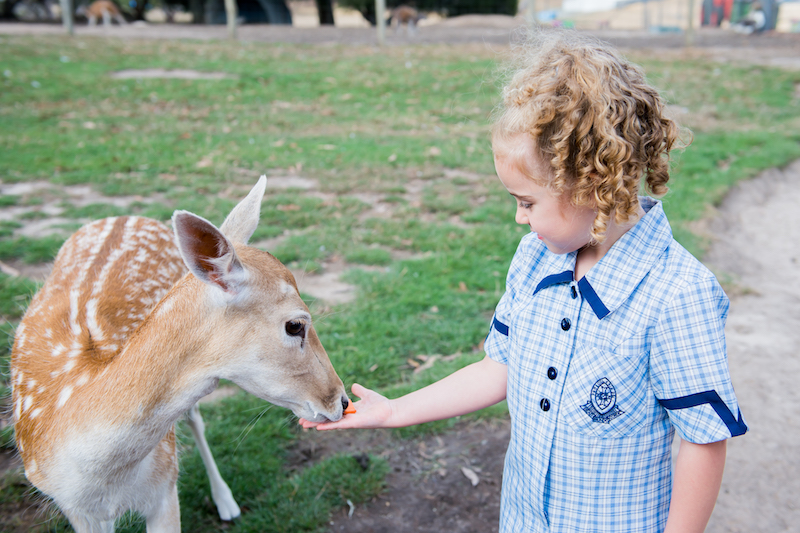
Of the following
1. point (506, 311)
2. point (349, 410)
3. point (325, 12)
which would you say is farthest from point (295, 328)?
point (325, 12)

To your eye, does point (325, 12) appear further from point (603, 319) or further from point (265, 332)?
point (603, 319)

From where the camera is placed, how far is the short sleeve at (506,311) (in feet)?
6.76

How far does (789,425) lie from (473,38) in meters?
15.3

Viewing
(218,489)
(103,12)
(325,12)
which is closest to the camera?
(218,489)

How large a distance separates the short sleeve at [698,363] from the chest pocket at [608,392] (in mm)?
86

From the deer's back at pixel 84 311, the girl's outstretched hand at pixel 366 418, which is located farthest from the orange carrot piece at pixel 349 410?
the deer's back at pixel 84 311

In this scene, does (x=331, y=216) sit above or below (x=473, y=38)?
below

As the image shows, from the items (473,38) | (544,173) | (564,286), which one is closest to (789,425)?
(564,286)

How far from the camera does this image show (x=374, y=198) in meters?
6.50

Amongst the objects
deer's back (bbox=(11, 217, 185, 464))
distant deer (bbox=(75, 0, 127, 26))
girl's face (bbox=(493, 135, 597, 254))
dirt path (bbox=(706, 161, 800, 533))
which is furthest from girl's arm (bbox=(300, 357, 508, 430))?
distant deer (bbox=(75, 0, 127, 26))

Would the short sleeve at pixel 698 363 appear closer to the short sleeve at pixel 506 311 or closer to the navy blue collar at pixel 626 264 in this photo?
the navy blue collar at pixel 626 264

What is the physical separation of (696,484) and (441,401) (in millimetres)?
809

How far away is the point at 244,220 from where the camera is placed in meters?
2.29

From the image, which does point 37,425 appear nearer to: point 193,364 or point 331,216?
point 193,364
